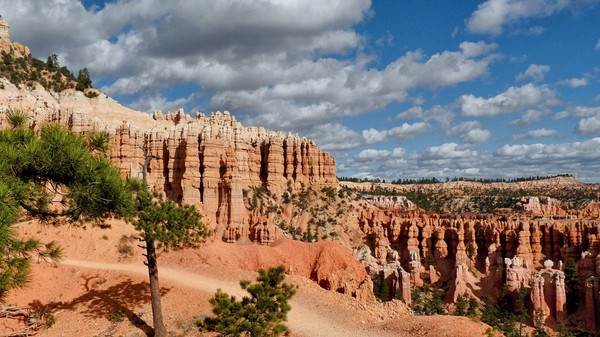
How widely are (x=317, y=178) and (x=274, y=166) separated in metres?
8.18

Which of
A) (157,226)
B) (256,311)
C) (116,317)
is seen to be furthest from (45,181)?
(116,317)

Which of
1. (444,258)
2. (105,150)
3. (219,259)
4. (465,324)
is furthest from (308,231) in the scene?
(105,150)

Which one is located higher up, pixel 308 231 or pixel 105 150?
pixel 105 150

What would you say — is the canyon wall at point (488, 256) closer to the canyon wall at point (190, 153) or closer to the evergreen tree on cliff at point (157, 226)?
the canyon wall at point (190, 153)

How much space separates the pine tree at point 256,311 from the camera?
1362 centimetres

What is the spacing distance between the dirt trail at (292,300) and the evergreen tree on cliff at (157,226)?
11.5ft

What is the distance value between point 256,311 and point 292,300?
9823mm

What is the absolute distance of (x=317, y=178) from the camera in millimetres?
71062

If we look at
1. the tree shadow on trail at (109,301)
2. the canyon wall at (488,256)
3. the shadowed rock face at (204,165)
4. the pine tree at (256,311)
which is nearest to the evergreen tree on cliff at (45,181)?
the pine tree at (256,311)

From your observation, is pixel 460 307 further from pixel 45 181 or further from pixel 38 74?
pixel 38 74

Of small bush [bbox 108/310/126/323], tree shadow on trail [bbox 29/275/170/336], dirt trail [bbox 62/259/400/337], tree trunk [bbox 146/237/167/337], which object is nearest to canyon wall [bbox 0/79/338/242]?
dirt trail [bbox 62/259/400/337]

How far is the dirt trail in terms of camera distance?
19938 millimetres

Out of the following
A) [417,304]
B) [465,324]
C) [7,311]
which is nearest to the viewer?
[465,324]

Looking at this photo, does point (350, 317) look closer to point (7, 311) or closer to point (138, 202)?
point (138, 202)
